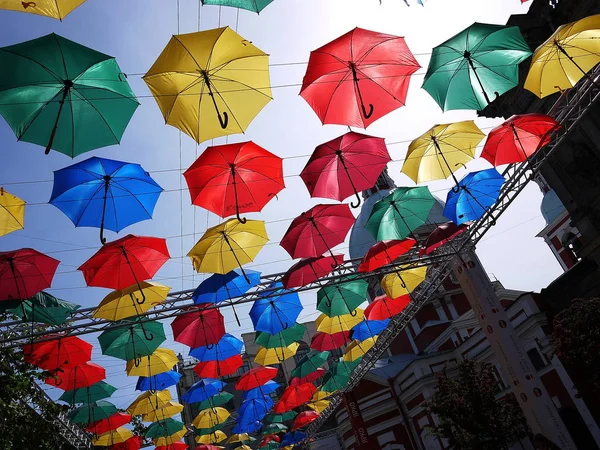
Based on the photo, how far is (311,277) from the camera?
601 inches

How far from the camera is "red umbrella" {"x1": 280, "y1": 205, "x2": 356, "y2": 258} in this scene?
530 inches

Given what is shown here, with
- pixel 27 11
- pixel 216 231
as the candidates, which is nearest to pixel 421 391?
pixel 216 231

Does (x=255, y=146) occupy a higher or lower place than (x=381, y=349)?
higher

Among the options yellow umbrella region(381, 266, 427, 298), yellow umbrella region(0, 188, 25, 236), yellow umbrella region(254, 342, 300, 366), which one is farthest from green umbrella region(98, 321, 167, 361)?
yellow umbrella region(381, 266, 427, 298)

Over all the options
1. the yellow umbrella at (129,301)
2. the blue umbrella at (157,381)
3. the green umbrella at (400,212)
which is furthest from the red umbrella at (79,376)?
the green umbrella at (400,212)

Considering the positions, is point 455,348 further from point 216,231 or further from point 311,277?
point 216,231

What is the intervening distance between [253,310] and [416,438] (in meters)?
16.7

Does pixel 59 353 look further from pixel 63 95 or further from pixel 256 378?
pixel 63 95

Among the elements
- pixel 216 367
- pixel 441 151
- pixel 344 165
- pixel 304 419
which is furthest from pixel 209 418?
pixel 441 151

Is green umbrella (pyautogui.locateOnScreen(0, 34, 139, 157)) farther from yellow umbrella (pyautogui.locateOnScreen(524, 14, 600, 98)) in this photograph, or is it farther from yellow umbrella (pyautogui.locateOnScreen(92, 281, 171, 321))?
yellow umbrella (pyautogui.locateOnScreen(524, 14, 600, 98))

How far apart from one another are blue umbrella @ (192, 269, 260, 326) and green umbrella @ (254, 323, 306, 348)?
175 inches

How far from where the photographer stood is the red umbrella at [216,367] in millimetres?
19469

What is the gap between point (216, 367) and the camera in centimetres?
1961

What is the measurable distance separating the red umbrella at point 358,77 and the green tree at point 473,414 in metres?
13.0
